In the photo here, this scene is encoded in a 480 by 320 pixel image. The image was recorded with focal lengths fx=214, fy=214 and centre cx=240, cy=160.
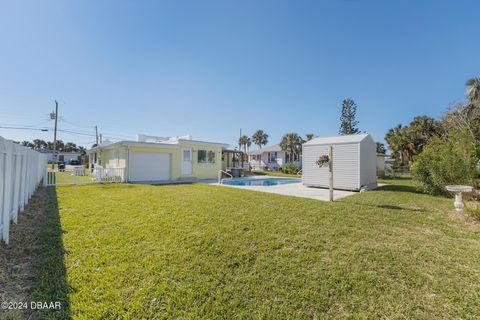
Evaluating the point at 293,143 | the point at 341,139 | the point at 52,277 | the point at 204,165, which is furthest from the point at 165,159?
the point at 293,143

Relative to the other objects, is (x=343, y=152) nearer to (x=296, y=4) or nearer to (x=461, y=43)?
(x=296, y=4)

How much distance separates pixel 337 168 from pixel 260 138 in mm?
43277

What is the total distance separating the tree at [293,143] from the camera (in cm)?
3516

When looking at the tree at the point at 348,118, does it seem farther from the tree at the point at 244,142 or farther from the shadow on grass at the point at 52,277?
the shadow on grass at the point at 52,277

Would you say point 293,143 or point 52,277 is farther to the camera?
point 293,143

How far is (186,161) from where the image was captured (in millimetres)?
18219

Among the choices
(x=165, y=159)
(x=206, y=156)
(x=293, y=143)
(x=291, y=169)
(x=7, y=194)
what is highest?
(x=293, y=143)

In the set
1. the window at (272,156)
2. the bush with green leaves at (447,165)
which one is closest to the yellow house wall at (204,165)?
the bush with green leaves at (447,165)

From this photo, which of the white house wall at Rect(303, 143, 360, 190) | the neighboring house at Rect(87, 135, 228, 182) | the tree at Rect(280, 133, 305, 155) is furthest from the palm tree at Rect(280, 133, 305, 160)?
the white house wall at Rect(303, 143, 360, 190)

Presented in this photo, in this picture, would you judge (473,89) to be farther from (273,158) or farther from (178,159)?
(178,159)

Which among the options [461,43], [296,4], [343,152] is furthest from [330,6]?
[461,43]

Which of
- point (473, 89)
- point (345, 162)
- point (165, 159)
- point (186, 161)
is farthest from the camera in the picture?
point (473, 89)

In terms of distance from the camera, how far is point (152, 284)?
115 inches

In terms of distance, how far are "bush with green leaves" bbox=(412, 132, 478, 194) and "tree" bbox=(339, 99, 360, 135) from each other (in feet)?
81.1
